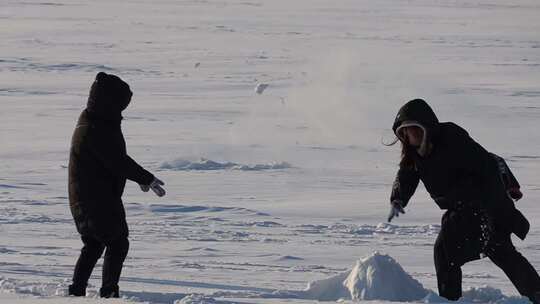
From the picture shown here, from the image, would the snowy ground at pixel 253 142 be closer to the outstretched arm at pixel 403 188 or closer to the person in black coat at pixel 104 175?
the person in black coat at pixel 104 175

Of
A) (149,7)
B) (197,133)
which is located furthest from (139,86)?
(149,7)

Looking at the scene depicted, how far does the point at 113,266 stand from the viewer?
4906mm

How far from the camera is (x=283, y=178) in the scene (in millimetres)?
10672

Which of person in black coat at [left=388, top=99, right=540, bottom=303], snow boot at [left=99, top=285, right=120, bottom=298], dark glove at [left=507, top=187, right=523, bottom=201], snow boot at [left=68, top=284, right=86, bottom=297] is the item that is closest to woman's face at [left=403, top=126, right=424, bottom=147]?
person in black coat at [left=388, top=99, right=540, bottom=303]

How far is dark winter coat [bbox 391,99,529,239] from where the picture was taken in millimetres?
4609

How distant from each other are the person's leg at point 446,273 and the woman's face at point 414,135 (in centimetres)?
39

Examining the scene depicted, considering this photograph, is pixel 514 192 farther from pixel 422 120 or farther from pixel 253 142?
pixel 253 142

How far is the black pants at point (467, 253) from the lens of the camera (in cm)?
473

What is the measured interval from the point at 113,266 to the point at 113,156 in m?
0.46

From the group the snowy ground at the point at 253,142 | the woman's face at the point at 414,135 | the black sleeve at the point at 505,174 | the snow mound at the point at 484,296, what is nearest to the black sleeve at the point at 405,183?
the woman's face at the point at 414,135

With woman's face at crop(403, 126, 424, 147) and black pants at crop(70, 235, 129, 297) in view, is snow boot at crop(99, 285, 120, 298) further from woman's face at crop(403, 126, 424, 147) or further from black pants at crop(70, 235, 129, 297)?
woman's face at crop(403, 126, 424, 147)

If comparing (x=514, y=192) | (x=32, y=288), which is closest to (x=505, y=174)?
(x=514, y=192)

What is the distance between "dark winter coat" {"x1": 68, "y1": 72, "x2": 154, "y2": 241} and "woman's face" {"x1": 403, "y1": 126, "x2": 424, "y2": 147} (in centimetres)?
106

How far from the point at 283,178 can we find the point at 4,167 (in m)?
2.62
